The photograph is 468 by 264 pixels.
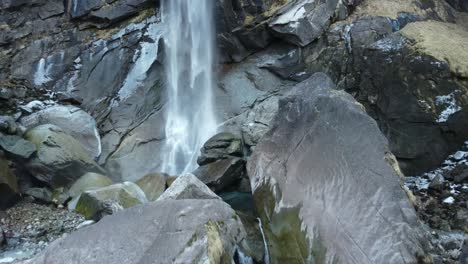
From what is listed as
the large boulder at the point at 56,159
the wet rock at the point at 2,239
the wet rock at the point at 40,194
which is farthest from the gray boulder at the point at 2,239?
the large boulder at the point at 56,159

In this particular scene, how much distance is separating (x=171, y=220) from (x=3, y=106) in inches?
392

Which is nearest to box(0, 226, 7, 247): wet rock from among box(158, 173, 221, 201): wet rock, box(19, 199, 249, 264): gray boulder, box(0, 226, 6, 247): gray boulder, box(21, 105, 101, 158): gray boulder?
box(0, 226, 6, 247): gray boulder

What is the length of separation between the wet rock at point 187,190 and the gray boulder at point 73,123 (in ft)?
18.2

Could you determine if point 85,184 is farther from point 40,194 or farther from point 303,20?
point 303,20

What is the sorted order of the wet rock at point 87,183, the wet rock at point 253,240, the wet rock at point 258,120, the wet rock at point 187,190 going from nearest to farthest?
1. the wet rock at point 253,240
2. the wet rock at point 187,190
3. the wet rock at point 87,183
4. the wet rock at point 258,120

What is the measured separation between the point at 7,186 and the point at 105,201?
2.32 m

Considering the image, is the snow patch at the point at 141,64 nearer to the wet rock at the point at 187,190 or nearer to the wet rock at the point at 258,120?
the wet rock at the point at 258,120

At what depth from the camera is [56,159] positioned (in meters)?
10.9

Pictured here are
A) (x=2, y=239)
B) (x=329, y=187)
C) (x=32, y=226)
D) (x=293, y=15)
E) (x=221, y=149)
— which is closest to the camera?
(x=329, y=187)

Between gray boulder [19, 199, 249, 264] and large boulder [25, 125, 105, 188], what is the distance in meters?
5.97

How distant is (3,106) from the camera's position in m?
13.2

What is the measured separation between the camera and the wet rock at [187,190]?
24.3 ft

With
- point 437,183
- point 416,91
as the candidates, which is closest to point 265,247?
point 437,183

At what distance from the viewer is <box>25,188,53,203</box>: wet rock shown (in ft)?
33.7
